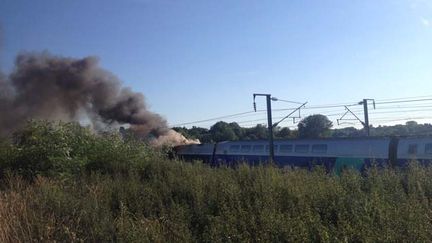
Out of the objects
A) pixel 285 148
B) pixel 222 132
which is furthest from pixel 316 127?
pixel 285 148

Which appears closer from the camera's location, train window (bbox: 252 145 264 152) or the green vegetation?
the green vegetation

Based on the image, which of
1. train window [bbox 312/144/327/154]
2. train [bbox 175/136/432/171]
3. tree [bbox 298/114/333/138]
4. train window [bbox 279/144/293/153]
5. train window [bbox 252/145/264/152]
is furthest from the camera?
tree [bbox 298/114/333/138]

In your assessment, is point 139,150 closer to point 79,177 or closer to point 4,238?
point 79,177

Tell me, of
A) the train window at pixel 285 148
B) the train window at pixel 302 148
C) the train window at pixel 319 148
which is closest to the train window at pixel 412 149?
the train window at pixel 319 148

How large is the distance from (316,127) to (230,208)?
5706 cm

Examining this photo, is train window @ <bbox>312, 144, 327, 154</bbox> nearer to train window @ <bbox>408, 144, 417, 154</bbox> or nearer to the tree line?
train window @ <bbox>408, 144, 417, 154</bbox>

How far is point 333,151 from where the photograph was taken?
81.5ft

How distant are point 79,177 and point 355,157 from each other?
46.1 feet

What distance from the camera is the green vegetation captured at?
5.48 metres

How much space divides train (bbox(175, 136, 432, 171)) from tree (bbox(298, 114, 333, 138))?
2760 centimetres

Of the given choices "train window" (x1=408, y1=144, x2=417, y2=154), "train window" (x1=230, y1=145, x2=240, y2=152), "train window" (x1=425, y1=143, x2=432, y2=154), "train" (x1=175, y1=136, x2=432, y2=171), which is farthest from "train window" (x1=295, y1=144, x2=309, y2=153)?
"train window" (x1=425, y1=143, x2=432, y2=154)

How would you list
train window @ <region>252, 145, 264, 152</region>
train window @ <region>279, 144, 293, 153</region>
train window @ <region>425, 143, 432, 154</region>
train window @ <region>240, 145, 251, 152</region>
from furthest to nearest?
train window @ <region>240, 145, 251, 152</region>, train window @ <region>252, 145, 264, 152</region>, train window @ <region>279, 144, 293, 153</region>, train window @ <region>425, 143, 432, 154</region>

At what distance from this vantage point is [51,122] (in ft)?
52.2

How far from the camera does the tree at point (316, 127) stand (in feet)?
202
